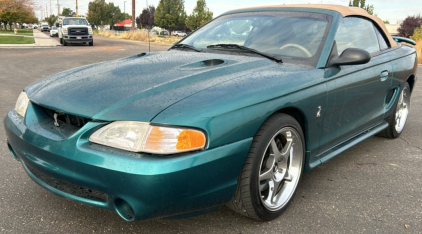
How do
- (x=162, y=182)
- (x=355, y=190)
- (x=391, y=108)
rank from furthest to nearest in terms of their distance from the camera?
(x=391, y=108) < (x=355, y=190) < (x=162, y=182)

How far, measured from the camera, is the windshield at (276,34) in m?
2.88

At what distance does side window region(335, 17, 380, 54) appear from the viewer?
306cm

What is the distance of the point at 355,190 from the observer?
2.88 m

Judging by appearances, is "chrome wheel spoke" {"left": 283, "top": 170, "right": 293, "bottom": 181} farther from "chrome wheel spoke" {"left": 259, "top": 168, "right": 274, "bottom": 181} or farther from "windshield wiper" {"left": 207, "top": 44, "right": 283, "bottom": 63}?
"windshield wiper" {"left": 207, "top": 44, "right": 283, "bottom": 63}

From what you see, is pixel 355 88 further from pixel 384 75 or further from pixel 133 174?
pixel 133 174

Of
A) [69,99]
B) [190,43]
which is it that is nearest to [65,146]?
[69,99]

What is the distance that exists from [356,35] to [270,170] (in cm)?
174

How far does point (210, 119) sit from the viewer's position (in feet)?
6.17

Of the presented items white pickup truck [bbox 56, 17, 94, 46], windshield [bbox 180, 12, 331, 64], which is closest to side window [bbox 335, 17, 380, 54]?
windshield [bbox 180, 12, 331, 64]

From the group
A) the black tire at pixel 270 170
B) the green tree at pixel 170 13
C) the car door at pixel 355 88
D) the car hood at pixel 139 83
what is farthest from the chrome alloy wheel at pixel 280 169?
the green tree at pixel 170 13

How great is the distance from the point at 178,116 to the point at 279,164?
98cm

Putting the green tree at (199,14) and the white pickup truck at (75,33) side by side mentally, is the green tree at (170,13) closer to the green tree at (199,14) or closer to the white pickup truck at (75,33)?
the green tree at (199,14)

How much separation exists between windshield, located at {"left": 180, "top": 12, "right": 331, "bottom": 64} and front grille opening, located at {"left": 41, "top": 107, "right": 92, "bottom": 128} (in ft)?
5.03

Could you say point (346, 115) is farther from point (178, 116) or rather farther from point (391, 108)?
point (178, 116)
